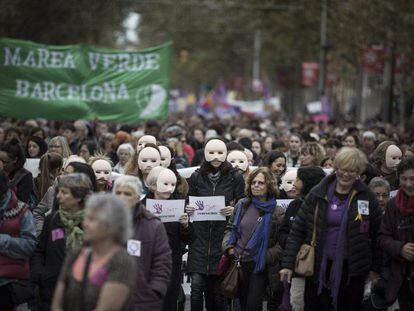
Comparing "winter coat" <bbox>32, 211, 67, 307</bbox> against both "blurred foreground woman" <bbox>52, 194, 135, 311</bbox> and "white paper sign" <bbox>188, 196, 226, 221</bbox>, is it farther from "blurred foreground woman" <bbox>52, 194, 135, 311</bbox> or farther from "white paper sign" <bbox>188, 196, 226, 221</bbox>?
"white paper sign" <bbox>188, 196, 226, 221</bbox>

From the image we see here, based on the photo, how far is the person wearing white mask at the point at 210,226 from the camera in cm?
1053

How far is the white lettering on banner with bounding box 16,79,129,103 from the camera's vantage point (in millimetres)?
18922

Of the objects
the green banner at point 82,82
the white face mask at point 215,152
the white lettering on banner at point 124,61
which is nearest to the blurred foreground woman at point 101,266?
the white face mask at point 215,152

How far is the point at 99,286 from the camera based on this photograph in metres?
Answer: 6.16

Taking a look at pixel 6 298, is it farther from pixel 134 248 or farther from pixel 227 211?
pixel 227 211

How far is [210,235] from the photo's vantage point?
1068cm

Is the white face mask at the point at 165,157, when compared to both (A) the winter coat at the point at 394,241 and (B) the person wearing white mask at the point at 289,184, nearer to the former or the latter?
(B) the person wearing white mask at the point at 289,184

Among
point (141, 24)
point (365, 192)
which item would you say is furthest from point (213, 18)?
point (365, 192)

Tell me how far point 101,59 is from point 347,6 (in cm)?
1729

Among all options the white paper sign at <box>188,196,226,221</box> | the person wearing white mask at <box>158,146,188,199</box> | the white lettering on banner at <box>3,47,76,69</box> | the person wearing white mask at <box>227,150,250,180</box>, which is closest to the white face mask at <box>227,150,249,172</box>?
the person wearing white mask at <box>227,150,250,180</box>

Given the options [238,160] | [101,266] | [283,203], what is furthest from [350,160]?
[238,160]

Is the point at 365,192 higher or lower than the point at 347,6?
lower

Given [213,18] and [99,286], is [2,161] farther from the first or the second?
[213,18]

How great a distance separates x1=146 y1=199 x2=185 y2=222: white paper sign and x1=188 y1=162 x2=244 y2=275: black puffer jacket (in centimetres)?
114
